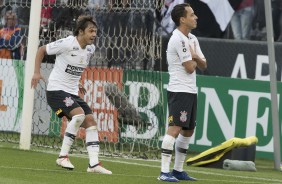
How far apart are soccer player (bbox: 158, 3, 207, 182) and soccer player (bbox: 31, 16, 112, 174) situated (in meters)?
1.21

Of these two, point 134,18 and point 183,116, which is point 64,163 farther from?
point 134,18

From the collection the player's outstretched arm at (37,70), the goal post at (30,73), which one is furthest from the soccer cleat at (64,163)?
the goal post at (30,73)

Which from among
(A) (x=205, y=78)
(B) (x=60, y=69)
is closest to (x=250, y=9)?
(A) (x=205, y=78)

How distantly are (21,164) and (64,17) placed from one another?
462 cm

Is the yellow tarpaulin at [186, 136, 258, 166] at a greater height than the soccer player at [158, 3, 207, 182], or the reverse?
the soccer player at [158, 3, 207, 182]

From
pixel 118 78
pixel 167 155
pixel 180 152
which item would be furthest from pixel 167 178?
pixel 118 78

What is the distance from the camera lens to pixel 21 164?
43.8ft

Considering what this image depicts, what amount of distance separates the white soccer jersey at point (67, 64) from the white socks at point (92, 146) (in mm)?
618

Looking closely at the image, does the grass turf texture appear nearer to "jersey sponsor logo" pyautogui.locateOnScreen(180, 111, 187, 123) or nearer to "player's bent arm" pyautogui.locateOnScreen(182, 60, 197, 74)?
"jersey sponsor logo" pyautogui.locateOnScreen(180, 111, 187, 123)

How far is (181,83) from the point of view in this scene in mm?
12289

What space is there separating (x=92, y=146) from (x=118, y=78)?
4.85m

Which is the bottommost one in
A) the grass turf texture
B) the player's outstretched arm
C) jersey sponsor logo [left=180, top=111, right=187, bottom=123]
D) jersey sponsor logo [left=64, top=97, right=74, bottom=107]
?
the grass turf texture

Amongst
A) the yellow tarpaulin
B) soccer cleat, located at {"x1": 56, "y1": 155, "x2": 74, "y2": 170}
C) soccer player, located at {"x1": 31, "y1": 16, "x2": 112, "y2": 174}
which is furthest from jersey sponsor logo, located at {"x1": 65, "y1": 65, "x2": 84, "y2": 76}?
the yellow tarpaulin

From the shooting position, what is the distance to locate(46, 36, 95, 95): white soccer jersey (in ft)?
43.5
